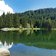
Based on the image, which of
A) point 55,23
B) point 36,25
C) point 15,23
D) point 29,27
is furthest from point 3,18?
point 55,23

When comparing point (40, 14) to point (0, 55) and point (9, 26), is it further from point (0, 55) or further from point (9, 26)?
point (0, 55)

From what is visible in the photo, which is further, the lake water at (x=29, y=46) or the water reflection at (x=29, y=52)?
the lake water at (x=29, y=46)

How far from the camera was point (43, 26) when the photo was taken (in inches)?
893

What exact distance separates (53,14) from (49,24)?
706 cm

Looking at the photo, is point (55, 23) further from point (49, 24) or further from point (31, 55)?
point (31, 55)

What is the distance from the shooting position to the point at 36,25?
22.4 metres

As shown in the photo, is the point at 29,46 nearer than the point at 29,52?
No

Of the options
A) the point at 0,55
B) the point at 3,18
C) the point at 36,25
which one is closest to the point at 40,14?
the point at 36,25

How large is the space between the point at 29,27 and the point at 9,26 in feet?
10.1

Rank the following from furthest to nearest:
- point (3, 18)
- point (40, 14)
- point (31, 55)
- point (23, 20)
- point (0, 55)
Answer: point (40, 14) < point (23, 20) < point (3, 18) < point (31, 55) < point (0, 55)

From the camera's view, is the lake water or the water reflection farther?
the lake water

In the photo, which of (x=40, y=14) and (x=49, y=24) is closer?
(x=49, y=24)

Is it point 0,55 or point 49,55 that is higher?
point 0,55

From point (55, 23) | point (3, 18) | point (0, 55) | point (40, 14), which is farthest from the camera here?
point (40, 14)
